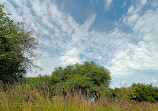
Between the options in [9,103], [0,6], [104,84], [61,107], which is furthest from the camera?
[104,84]

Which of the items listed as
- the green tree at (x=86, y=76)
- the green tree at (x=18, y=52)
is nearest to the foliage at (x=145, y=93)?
the green tree at (x=86, y=76)

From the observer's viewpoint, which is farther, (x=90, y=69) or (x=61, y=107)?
(x=90, y=69)

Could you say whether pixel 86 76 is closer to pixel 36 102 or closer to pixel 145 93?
pixel 145 93

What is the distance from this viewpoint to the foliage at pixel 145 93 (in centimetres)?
2052

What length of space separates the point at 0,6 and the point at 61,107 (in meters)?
15.3

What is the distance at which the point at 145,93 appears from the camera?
20812 millimetres

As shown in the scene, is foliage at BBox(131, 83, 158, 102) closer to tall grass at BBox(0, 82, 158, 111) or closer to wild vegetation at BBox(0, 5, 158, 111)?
wild vegetation at BBox(0, 5, 158, 111)

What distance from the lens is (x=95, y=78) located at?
63.3ft

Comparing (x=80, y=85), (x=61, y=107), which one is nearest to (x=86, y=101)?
(x=61, y=107)

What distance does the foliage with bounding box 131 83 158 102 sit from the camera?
20520 mm

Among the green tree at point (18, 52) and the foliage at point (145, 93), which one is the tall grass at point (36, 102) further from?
the foliage at point (145, 93)

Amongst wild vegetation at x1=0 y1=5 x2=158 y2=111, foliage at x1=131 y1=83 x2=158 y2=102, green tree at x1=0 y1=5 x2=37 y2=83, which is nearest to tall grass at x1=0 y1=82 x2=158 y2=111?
wild vegetation at x1=0 y1=5 x2=158 y2=111

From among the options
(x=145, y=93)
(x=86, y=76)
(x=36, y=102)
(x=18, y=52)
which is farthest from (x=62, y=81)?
(x=36, y=102)

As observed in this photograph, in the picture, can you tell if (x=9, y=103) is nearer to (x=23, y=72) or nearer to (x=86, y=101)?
(x=86, y=101)
